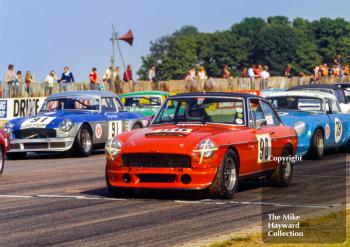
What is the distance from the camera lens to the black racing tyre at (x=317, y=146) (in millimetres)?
21000

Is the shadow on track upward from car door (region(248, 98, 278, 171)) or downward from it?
downward

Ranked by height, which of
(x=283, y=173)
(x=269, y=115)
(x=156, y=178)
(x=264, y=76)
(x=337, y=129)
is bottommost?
(x=283, y=173)

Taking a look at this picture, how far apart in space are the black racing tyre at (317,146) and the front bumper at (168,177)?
26.1 feet

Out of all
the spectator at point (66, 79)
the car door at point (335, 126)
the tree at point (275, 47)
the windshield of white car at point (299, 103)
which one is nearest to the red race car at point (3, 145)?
the windshield of white car at point (299, 103)

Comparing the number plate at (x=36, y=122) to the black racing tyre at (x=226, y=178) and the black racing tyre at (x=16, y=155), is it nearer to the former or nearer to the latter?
the black racing tyre at (x=16, y=155)

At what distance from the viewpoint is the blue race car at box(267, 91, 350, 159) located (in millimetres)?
20656

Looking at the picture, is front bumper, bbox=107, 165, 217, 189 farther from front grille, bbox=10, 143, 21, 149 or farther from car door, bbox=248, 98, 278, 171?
front grille, bbox=10, 143, 21, 149

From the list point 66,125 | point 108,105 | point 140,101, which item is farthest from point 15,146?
point 140,101

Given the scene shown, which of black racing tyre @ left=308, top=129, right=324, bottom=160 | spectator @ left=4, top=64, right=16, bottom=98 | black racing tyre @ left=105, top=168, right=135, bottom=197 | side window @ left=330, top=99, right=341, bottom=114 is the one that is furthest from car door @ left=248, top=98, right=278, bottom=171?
spectator @ left=4, top=64, right=16, bottom=98

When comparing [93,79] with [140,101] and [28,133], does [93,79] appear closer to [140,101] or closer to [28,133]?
[140,101]

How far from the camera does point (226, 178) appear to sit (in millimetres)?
13602

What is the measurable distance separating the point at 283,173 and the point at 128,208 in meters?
3.61

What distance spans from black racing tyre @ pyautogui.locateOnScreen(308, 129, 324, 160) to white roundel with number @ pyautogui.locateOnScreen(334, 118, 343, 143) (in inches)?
35.9

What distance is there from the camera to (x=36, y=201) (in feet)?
44.2
